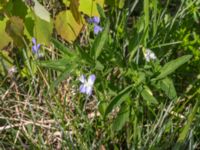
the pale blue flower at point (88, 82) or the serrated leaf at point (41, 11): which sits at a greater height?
the serrated leaf at point (41, 11)

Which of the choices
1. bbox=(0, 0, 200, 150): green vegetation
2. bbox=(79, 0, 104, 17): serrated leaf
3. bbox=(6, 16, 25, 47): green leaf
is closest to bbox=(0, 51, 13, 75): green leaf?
bbox=(0, 0, 200, 150): green vegetation

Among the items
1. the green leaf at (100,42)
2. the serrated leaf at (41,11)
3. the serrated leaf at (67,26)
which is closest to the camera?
the green leaf at (100,42)

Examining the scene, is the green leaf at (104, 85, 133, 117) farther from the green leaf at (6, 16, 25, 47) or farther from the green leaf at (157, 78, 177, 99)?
the green leaf at (6, 16, 25, 47)

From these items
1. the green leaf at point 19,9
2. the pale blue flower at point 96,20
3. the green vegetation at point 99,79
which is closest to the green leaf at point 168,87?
the green vegetation at point 99,79

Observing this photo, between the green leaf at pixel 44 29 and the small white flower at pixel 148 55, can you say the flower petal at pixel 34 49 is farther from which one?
the small white flower at pixel 148 55

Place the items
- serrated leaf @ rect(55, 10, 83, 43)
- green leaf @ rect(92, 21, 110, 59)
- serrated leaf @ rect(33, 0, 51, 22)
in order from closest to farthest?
green leaf @ rect(92, 21, 110, 59)
serrated leaf @ rect(33, 0, 51, 22)
serrated leaf @ rect(55, 10, 83, 43)

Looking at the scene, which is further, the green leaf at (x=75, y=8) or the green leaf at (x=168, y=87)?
the green leaf at (x=75, y=8)

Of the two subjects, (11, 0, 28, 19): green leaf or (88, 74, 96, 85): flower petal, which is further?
(11, 0, 28, 19): green leaf
